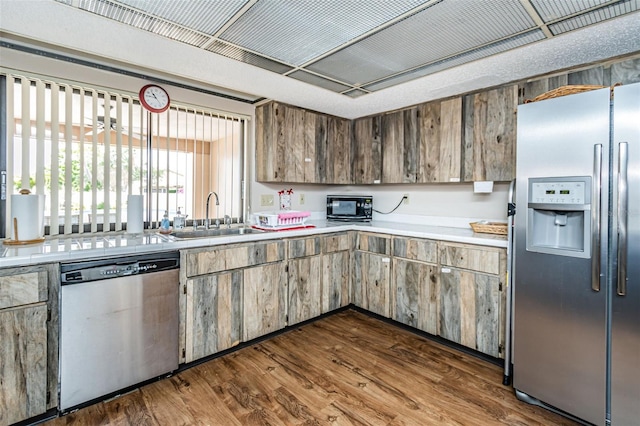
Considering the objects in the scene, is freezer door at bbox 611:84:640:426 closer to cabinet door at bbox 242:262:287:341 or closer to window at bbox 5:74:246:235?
cabinet door at bbox 242:262:287:341

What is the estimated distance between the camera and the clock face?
2.56m

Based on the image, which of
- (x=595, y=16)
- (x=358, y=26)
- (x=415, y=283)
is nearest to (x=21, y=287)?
(x=358, y=26)

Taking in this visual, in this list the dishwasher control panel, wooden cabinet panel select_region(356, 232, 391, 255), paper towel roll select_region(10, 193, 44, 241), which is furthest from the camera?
wooden cabinet panel select_region(356, 232, 391, 255)

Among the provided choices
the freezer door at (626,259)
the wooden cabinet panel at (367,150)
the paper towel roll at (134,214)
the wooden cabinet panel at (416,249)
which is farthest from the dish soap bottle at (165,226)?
the freezer door at (626,259)

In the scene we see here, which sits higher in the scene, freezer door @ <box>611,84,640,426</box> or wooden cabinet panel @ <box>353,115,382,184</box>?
wooden cabinet panel @ <box>353,115,382,184</box>

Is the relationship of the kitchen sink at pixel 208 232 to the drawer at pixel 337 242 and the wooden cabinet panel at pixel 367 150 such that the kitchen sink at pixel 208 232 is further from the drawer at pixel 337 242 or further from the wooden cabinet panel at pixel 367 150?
the wooden cabinet panel at pixel 367 150

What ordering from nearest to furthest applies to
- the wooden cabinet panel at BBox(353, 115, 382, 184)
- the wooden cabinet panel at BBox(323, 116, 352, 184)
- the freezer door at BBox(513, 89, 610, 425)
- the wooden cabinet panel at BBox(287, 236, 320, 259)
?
the freezer door at BBox(513, 89, 610, 425) < the wooden cabinet panel at BBox(287, 236, 320, 259) < the wooden cabinet panel at BBox(353, 115, 382, 184) < the wooden cabinet panel at BBox(323, 116, 352, 184)

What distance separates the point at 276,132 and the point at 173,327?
Result: 2013 mm

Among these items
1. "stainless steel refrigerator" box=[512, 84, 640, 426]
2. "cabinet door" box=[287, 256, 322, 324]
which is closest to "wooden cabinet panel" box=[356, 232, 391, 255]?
"cabinet door" box=[287, 256, 322, 324]

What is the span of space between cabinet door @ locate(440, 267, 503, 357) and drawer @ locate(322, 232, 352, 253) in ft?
3.39

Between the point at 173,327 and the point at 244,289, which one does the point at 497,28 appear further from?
the point at 173,327

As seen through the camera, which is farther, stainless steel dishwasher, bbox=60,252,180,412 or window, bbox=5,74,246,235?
window, bbox=5,74,246,235

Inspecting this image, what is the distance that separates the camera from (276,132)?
321 cm

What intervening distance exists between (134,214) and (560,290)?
9.52 ft
